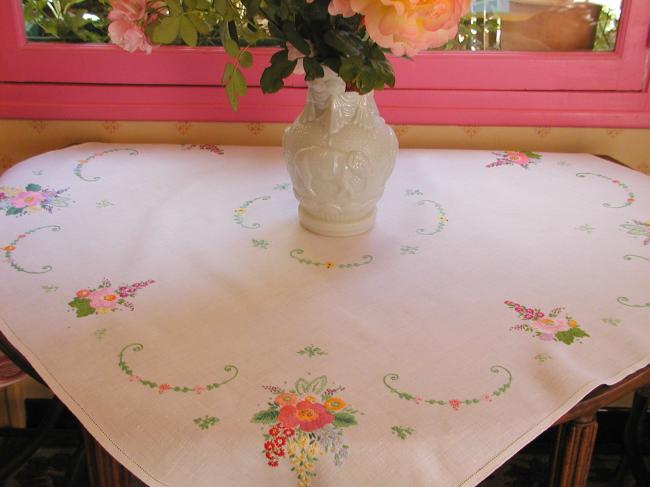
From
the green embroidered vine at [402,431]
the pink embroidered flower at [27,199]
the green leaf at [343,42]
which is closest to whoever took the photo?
the green embroidered vine at [402,431]

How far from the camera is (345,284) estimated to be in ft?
3.69

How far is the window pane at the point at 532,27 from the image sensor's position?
1.69 metres

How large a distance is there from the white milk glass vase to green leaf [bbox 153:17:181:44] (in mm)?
250

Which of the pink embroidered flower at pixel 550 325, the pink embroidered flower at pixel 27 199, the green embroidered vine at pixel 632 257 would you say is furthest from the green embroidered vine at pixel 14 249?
the green embroidered vine at pixel 632 257

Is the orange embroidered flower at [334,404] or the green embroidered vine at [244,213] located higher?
the green embroidered vine at [244,213]

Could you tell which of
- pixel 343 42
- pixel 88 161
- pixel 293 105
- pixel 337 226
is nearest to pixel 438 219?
pixel 337 226

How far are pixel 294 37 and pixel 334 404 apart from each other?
515 millimetres

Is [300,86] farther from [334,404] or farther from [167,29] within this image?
[334,404]

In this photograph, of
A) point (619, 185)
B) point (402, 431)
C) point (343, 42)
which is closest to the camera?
point (402, 431)

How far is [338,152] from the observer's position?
1.18 metres

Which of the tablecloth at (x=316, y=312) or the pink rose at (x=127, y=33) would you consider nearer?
the tablecloth at (x=316, y=312)

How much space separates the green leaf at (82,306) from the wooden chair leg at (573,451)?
68 cm

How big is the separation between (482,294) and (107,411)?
56 cm

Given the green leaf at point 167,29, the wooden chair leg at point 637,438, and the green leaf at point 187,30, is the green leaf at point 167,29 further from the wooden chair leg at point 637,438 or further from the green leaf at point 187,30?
the wooden chair leg at point 637,438
